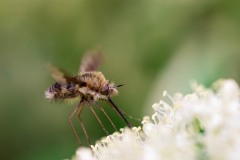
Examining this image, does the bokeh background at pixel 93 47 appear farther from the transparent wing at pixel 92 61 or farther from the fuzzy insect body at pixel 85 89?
the fuzzy insect body at pixel 85 89

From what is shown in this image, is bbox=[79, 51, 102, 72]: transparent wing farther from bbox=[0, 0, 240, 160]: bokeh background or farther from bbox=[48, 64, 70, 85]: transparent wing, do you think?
bbox=[0, 0, 240, 160]: bokeh background

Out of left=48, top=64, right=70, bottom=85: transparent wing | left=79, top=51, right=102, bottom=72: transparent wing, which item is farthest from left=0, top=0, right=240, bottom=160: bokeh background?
left=48, top=64, right=70, bottom=85: transparent wing

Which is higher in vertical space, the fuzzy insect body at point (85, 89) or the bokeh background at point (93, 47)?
the bokeh background at point (93, 47)

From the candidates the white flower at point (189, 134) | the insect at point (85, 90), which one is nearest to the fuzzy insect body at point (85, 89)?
the insect at point (85, 90)

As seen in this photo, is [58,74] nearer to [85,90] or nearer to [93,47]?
[85,90]

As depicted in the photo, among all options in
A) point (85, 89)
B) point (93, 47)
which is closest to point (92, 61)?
point (85, 89)

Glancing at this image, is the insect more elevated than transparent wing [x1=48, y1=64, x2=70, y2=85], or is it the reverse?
the insect

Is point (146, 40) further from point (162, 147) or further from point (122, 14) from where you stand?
point (162, 147)
